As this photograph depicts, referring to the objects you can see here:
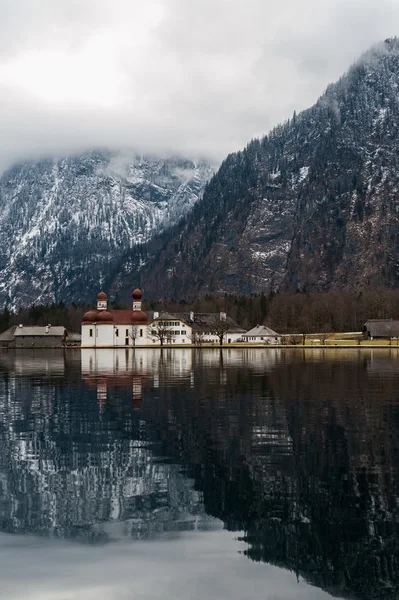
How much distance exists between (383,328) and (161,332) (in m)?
57.2

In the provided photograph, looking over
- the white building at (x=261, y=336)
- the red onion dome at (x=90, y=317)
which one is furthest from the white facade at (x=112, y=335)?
the white building at (x=261, y=336)

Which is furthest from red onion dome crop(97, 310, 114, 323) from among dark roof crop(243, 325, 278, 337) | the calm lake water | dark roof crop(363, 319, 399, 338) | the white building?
the calm lake water

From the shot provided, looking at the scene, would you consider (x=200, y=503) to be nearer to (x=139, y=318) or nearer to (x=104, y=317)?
(x=104, y=317)

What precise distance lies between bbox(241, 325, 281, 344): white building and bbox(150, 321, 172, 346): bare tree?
21.0 meters

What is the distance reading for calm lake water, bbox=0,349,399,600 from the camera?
16.1 meters

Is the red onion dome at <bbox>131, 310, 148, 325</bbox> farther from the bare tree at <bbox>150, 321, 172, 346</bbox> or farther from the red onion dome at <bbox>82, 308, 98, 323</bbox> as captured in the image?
the red onion dome at <bbox>82, 308, 98, 323</bbox>

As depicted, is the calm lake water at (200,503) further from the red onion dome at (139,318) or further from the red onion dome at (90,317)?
the red onion dome at (139,318)

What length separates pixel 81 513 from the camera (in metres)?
21.1

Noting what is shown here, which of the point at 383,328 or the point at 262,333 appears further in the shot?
the point at 262,333

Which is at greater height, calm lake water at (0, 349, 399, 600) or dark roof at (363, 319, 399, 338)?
dark roof at (363, 319, 399, 338)

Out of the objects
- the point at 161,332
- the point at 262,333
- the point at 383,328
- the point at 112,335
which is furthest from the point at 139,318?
the point at 383,328

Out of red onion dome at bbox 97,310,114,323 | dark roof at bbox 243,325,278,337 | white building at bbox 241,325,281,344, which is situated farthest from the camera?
red onion dome at bbox 97,310,114,323

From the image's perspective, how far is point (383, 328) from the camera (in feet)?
586

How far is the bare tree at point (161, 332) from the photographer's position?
192750mm
